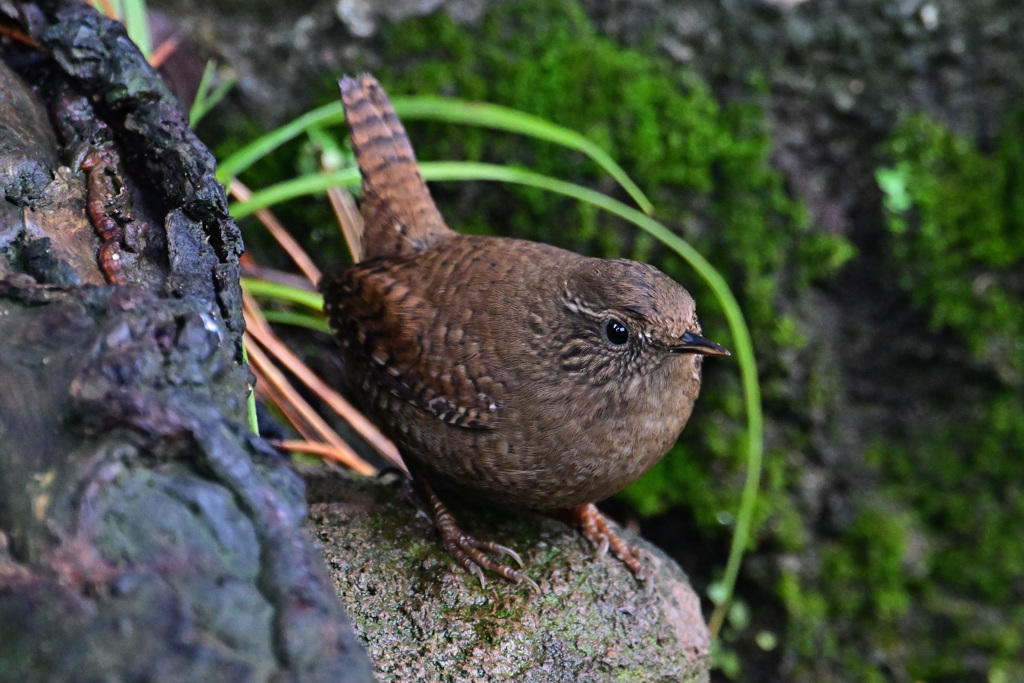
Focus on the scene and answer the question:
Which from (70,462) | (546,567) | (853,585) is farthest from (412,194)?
(853,585)

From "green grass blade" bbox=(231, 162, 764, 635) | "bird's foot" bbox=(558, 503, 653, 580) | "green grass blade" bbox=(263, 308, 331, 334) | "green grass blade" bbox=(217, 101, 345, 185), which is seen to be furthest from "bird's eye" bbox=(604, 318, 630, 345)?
"green grass blade" bbox=(217, 101, 345, 185)

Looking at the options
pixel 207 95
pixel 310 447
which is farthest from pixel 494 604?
pixel 207 95

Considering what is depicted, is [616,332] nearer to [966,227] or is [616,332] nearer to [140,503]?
[140,503]

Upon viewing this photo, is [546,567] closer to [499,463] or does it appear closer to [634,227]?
[499,463]

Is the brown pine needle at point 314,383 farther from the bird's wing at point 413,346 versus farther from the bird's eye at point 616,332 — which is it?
Result: the bird's eye at point 616,332

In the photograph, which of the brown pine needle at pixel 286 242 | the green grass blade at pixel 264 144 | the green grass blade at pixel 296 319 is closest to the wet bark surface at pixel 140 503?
the green grass blade at pixel 264 144
